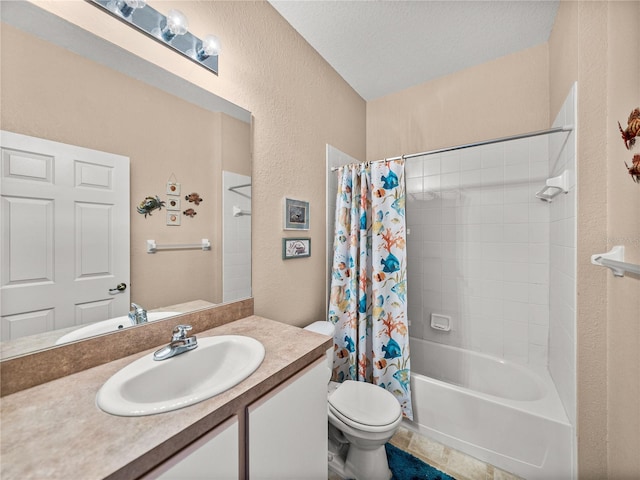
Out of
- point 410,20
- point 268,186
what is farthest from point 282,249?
point 410,20

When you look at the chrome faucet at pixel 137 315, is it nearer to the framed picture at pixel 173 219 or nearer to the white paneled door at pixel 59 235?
the white paneled door at pixel 59 235

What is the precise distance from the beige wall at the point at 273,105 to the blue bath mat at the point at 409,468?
93 centimetres

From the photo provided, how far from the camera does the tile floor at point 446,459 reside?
54.9 inches

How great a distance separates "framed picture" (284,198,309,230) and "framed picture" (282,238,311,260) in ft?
0.27

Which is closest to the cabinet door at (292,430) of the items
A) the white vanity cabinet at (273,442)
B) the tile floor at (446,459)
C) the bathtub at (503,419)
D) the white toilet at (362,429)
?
the white vanity cabinet at (273,442)

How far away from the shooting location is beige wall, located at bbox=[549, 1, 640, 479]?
86 cm

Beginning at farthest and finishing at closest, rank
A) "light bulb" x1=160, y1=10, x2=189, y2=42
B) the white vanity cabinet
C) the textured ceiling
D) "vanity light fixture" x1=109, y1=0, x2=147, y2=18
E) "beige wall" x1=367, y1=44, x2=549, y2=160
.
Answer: "beige wall" x1=367, y1=44, x2=549, y2=160
the textured ceiling
"light bulb" x1=160, y1=10, x2=189, y2=42
"vanity light fixture" x1=109, y1=0, x2=147, y2=18
the white vanity cabinet

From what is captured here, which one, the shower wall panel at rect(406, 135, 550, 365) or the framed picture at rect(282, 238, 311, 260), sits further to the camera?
the shower wall panel at rect(406, 135, 550, 365)

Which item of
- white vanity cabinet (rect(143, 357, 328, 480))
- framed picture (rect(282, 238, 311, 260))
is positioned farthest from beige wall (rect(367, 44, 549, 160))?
white vanity cabinet (rect(143, 357, 328, 480))

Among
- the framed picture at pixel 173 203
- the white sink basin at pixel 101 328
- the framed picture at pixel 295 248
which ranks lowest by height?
the white sink basin at pixel 101 328

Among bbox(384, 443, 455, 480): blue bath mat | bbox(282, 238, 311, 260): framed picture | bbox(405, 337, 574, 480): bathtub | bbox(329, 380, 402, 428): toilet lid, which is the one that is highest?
bbox(282, 238, 311, 260): framed picture

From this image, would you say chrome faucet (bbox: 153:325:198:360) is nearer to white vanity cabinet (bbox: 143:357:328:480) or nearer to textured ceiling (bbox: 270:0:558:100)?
white vanity cabinet (bbox: 143:357:328:480)

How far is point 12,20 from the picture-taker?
2.39 ft

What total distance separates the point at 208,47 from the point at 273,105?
17.7 inches
